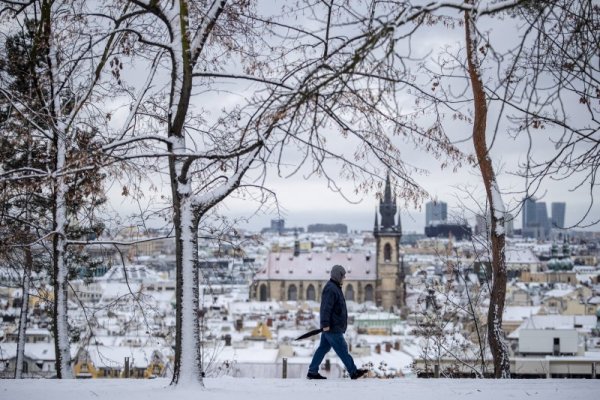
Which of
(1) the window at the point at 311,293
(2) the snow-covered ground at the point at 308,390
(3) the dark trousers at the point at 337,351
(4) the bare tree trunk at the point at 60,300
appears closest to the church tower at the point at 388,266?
(1) the window at the point at 311,293

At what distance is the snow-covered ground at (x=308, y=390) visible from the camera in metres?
5.89

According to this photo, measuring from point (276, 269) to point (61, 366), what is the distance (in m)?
101

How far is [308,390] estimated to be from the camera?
6.20 m

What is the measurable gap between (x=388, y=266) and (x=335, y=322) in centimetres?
9583

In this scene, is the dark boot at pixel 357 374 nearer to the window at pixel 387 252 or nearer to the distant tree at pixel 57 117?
the distant tree at pixel 57 117

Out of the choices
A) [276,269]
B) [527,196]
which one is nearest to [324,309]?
[527,196]

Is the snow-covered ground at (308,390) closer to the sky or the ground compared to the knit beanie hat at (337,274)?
closer to the ground

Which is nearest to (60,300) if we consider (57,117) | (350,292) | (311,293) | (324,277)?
(57,117)

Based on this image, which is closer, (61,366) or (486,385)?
(486,385)

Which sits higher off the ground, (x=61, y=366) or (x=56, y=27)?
(x=56, y=27)

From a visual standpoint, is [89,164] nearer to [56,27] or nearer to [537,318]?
[56,27]

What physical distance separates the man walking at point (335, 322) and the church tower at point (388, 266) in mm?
91728

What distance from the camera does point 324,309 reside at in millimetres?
7305

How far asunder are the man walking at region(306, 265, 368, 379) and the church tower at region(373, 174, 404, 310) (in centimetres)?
9173
